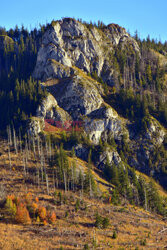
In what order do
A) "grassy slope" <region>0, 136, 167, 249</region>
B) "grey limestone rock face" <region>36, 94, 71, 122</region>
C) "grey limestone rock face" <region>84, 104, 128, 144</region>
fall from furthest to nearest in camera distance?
"grey limestone rock face" <region>36, 94, 71, 122</region>, "grey limestone rock face" <region>84, 104, 128, 144</region>, "grassy slope" <region>0, 136, 167, 249</region>

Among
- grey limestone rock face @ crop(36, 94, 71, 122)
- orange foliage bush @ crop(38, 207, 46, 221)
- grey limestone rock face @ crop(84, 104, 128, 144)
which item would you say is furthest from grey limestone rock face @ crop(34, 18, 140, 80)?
orange foliage bush @ crop(38, 207, 46, 221)

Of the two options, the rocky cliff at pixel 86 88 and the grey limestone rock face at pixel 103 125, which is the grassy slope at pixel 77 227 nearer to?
the rocky cliff at pixel 86 88

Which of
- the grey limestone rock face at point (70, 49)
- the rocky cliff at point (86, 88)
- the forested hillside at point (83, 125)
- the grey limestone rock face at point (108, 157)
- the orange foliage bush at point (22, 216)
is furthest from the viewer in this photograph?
the grey limestone rock face at point (70, 49)

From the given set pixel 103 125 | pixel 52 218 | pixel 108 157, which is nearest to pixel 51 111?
pixel 103 125

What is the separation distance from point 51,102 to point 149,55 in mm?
108680

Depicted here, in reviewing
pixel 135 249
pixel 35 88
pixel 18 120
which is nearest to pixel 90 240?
pixel 135 249

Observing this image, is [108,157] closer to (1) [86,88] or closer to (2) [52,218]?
(1) [86,88]

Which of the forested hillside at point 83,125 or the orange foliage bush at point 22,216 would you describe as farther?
the forested hillside at point 83,125

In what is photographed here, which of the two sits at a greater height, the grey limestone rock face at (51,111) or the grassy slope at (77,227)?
the grey limestone rock face at (51,111)

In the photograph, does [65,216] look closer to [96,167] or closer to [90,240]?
[90,240]

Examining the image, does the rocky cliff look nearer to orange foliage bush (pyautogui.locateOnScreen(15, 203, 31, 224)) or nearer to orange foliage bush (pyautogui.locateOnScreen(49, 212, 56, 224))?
orange foliage bush (pyautogui.locateOnScreen(49, 212, 56, 224))

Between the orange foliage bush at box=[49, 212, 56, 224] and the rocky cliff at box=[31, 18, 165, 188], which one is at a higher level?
the rocky cliff at box=[31, 18, 165, 188]

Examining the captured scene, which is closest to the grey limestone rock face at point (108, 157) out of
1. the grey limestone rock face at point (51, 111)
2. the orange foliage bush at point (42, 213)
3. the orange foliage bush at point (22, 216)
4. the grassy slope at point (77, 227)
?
the grassy slope at point (77, 227)

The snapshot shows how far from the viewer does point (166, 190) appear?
3497 inches
